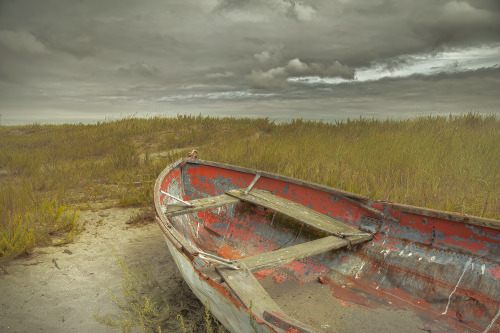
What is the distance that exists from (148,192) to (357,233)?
12.9 ft

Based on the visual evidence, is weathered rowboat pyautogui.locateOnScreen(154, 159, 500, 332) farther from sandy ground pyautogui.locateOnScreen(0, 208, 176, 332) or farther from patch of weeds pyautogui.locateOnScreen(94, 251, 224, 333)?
sandy ground pyautogui.locateOnScreen(0, 208, 176, 332)

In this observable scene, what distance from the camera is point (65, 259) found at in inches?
155

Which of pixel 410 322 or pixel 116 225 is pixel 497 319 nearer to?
pixel 410 322

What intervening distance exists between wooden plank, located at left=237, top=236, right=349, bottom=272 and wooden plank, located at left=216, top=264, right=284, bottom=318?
0.16m

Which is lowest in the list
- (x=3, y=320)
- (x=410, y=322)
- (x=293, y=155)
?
(x=3, y=320)

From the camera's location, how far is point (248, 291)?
1.95m

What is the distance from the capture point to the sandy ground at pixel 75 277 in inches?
115

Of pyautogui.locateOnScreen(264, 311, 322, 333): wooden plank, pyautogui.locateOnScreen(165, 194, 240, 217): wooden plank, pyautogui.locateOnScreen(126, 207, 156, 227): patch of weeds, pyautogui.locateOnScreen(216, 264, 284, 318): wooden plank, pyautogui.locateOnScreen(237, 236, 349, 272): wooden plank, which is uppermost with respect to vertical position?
pyautogui.locateOnScreen(165, 194, 240, 217): wooden plank

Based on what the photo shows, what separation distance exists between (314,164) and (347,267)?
3051 millimetres

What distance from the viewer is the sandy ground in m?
2.92

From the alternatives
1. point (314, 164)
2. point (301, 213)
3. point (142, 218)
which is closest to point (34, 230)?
point (142, 218)

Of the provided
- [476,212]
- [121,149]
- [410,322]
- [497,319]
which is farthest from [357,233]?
[121,149]

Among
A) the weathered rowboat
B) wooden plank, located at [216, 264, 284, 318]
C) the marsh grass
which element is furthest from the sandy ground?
wooden plank, located at [216, 264, 284, 318]

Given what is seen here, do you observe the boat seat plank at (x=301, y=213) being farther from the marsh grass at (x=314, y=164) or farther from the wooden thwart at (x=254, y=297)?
the marsh grass at (x=314, y=164)
